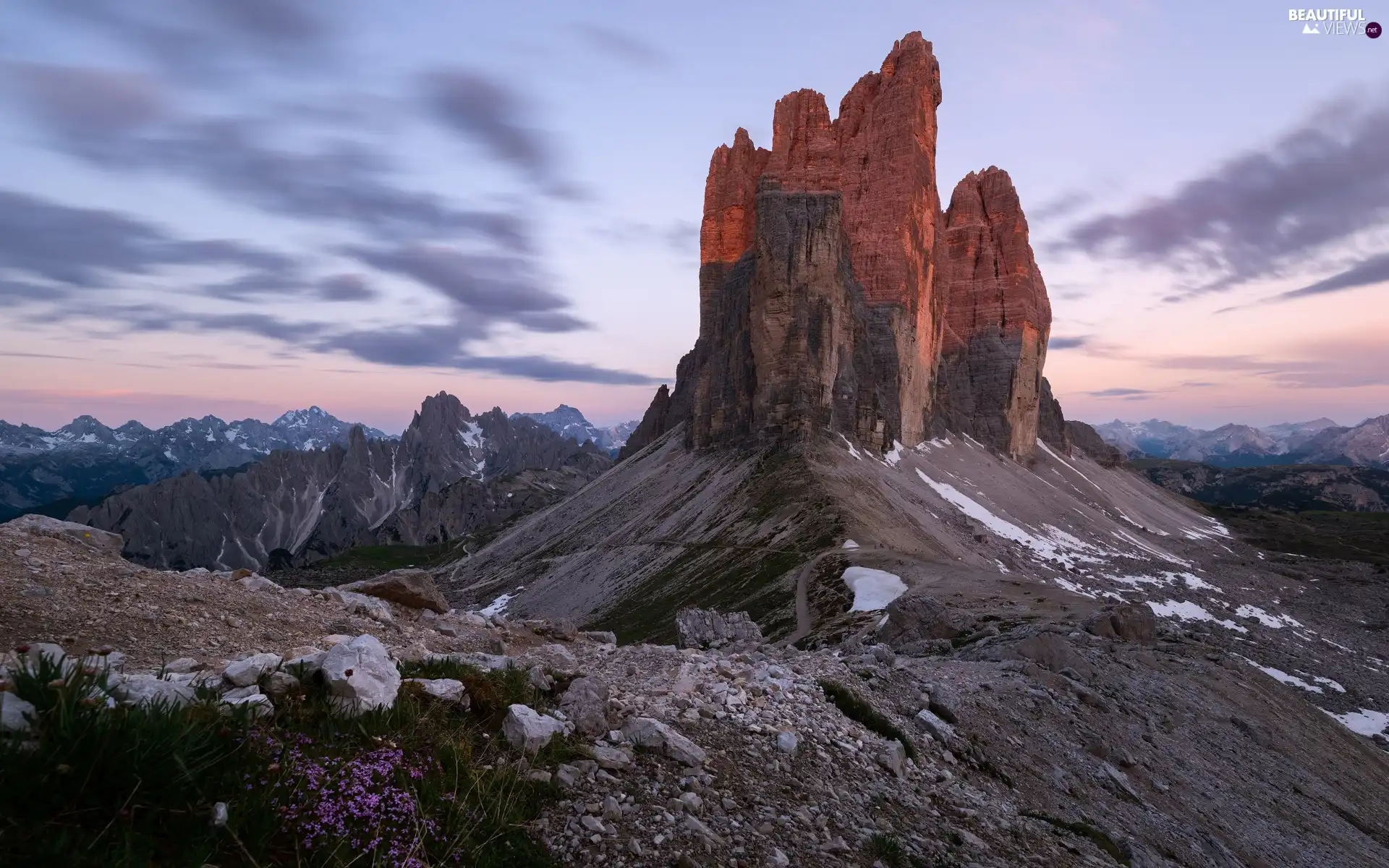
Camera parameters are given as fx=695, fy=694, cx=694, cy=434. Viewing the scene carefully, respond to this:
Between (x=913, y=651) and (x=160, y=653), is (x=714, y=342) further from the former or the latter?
(x=160, y=653)

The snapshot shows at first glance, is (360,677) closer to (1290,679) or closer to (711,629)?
(711,629)

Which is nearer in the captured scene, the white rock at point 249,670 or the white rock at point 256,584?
the white rock at point 249,670

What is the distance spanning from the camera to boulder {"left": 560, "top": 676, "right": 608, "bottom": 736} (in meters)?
8.44

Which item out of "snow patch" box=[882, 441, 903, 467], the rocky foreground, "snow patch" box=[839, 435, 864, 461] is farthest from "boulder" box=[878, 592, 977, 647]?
"snow patch" box=[882, 441, 903, 467]

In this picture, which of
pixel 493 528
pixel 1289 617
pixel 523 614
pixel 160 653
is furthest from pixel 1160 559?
pixel 493 528

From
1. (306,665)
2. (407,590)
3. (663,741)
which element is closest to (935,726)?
(663,741)

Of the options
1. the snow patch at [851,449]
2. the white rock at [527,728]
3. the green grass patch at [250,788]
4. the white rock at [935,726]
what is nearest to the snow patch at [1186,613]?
the snow patch at [851,449]

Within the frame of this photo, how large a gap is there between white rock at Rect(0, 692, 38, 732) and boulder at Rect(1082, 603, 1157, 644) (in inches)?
1165

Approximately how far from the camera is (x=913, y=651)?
83.4 ft

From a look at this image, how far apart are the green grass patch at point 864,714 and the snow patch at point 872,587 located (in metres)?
29.3

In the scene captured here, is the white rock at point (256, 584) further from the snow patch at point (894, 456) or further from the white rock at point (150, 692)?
the snow patch at point (894, 456)

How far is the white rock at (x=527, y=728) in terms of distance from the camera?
24.8 feet

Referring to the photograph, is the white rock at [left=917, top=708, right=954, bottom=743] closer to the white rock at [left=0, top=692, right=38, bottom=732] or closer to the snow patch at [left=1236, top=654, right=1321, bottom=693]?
the white rock at [left=0, top=692, right=38, bottom=732]

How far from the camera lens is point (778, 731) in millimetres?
10023
